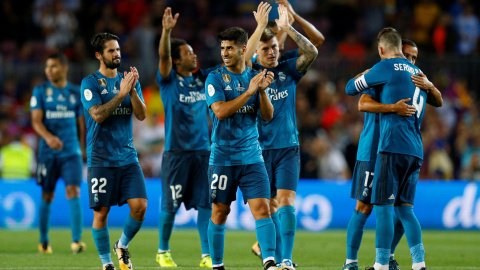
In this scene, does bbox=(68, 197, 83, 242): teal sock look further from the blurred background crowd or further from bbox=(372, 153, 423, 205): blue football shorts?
the blurred background crowd

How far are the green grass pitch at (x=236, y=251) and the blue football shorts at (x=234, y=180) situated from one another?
178 cm

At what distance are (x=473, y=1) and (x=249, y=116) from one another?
52.4 ft

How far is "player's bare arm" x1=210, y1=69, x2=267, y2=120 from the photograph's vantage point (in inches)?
315

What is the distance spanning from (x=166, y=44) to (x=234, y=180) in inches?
106

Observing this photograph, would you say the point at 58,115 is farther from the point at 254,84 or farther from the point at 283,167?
the point at 254,84

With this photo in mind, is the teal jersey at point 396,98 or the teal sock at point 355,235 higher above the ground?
the teal jersey at point 396,98

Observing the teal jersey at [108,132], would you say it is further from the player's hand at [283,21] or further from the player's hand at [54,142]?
the player's hand at [54,142]

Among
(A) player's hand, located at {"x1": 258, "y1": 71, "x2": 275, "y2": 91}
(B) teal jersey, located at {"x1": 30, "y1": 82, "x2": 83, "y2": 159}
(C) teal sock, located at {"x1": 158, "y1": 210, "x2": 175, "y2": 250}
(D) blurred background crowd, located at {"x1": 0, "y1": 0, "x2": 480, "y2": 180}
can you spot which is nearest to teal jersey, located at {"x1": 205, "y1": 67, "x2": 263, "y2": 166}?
(A) player's hand, located at {"x1": 258, "y1": 71, "x2": 275, "y2": 91}

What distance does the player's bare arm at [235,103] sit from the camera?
26.2ft

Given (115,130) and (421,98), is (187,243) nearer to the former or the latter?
(115,130)

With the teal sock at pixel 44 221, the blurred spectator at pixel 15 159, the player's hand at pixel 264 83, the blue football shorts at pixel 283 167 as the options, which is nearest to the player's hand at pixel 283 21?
the player's hand at pixel 264 83

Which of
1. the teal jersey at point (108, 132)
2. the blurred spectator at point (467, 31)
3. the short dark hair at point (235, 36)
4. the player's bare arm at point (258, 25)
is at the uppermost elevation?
the blurred spectator at point (467, 31)

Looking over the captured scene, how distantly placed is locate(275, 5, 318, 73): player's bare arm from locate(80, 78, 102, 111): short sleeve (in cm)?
226

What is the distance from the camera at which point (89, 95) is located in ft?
28.9
